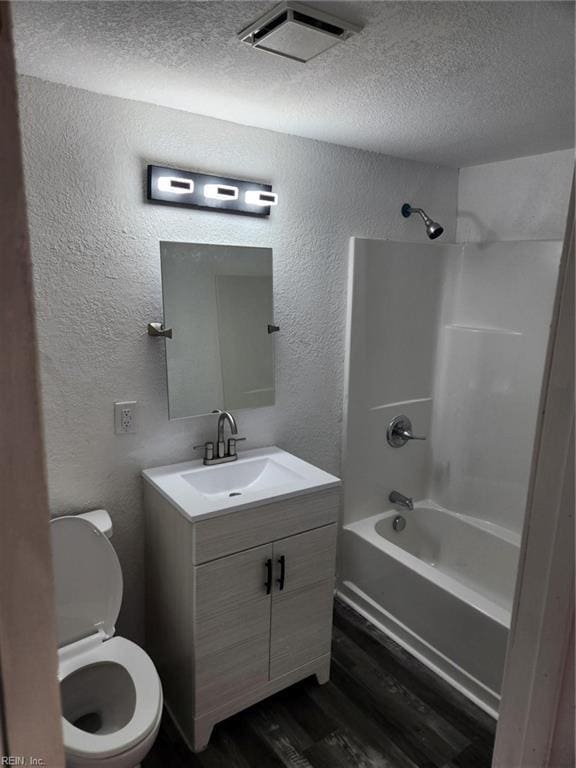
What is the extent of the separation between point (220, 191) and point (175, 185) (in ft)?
0.64

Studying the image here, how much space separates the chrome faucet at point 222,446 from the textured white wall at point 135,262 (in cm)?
6

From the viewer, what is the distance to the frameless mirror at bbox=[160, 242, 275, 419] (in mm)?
2088

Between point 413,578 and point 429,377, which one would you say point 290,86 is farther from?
point 413,578

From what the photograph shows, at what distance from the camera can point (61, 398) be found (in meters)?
1.92

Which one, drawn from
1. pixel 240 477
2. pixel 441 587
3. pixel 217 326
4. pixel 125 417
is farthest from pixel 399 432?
pixel 125 417

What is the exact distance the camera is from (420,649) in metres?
2.43

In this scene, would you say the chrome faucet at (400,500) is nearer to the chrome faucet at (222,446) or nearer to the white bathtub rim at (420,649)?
the white bathtub rim at (420,649)

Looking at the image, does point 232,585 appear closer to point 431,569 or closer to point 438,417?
point 431,569

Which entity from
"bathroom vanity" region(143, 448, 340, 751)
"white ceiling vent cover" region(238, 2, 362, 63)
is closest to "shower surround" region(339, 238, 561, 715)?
"bathroom vanity" region(143, 448, 340, 751)

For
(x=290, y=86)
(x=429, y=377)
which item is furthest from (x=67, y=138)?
(x=429, y=377)

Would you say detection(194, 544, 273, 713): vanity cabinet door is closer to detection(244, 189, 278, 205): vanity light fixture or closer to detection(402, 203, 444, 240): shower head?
detection(244, 189, 278, 205): vanity light fixture

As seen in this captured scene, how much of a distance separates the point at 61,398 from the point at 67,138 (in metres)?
0.92

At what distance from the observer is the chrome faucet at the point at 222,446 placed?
224 centimetres

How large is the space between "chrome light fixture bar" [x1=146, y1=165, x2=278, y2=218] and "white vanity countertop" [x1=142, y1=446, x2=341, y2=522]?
1073mm
